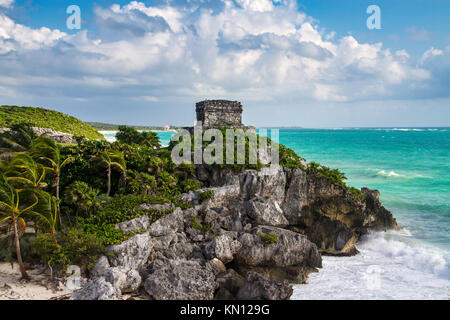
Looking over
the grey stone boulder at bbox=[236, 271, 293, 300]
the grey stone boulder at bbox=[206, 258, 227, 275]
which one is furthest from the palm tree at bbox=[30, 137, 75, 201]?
the grey stone boulder at bbox=[236, 271, 293, 300]

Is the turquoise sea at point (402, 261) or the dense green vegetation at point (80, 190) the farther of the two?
the turquoise sea at point (402, 261)

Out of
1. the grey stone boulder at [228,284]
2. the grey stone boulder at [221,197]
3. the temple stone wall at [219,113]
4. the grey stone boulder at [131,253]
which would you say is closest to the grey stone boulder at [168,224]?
the grey stone boulder at [131,253]

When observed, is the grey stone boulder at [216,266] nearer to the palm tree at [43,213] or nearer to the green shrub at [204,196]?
the green shrub at [204,196]

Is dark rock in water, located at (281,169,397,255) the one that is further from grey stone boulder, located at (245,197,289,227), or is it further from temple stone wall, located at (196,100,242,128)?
temple stone wall, located at (196,100,242,128)

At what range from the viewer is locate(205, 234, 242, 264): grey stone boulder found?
1359cm

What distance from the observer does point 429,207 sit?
24953 mm

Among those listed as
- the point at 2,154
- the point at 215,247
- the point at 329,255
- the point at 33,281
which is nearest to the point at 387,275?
the point at 329,255

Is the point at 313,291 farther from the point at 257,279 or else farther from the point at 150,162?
the point at 150,162

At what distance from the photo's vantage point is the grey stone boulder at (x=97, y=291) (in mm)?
10219

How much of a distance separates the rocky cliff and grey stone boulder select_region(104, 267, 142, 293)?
0.11 feet

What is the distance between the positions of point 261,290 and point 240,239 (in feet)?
11.5

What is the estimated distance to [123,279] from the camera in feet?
37.0

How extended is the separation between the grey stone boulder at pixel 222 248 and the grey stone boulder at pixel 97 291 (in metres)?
4.18
